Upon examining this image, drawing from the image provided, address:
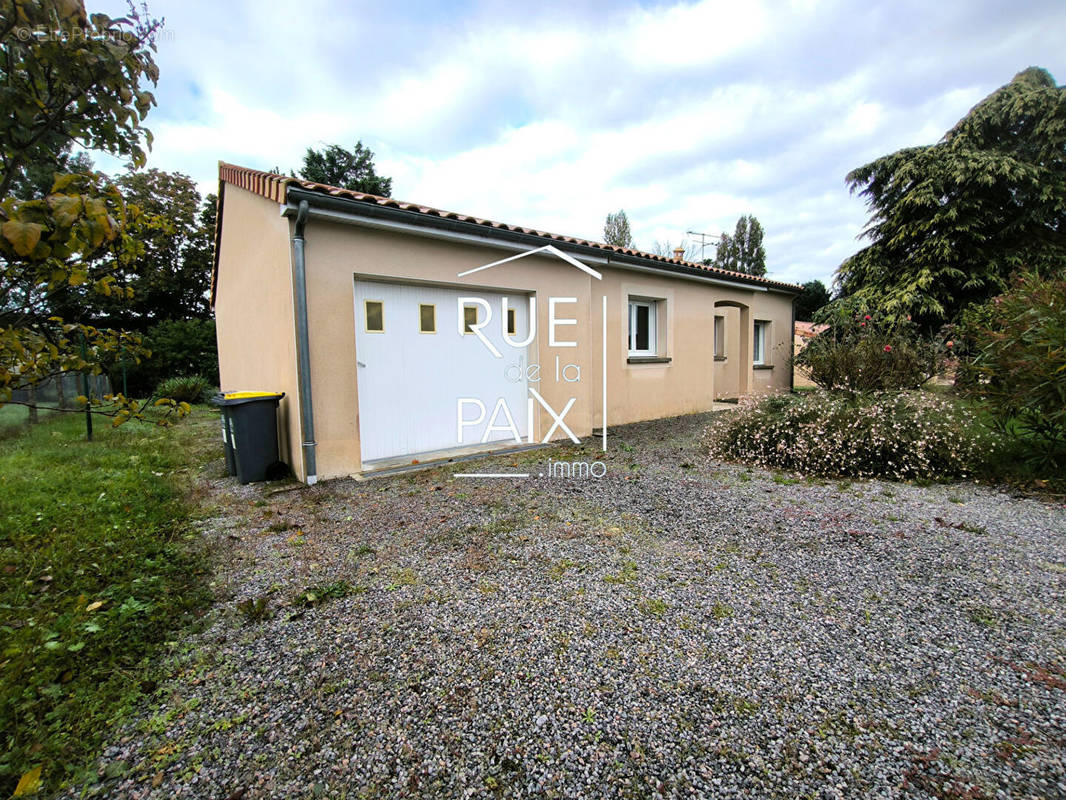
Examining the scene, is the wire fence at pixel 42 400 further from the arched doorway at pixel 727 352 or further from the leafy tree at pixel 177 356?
the arched doorway at pixel 727 352

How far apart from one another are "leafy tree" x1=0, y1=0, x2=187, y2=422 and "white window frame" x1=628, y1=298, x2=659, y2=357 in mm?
7769

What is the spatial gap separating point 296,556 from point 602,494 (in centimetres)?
261

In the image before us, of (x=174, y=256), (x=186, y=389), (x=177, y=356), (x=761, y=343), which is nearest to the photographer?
(x=761, y=343)

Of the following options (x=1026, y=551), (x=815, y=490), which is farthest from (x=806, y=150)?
(x=1026, y=551)

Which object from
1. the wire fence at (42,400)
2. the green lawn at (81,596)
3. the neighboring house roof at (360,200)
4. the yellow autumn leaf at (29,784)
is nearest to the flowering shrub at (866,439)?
the neighboring house roof at (360,200)

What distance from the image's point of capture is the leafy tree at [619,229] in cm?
2831

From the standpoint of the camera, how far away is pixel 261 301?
601cm

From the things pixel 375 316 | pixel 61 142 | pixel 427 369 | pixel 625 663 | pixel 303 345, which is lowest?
pixel 625 663

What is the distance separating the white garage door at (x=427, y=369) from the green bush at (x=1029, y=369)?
5.27 m

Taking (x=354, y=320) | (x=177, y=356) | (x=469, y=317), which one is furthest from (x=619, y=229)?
(x=354, y=320)

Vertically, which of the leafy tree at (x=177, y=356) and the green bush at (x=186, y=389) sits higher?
the leafy tree at (x=177, y=356)

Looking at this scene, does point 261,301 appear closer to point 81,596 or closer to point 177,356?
point 81,596

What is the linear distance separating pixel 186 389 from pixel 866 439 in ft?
51.4

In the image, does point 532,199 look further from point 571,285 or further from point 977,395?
point 977,395
